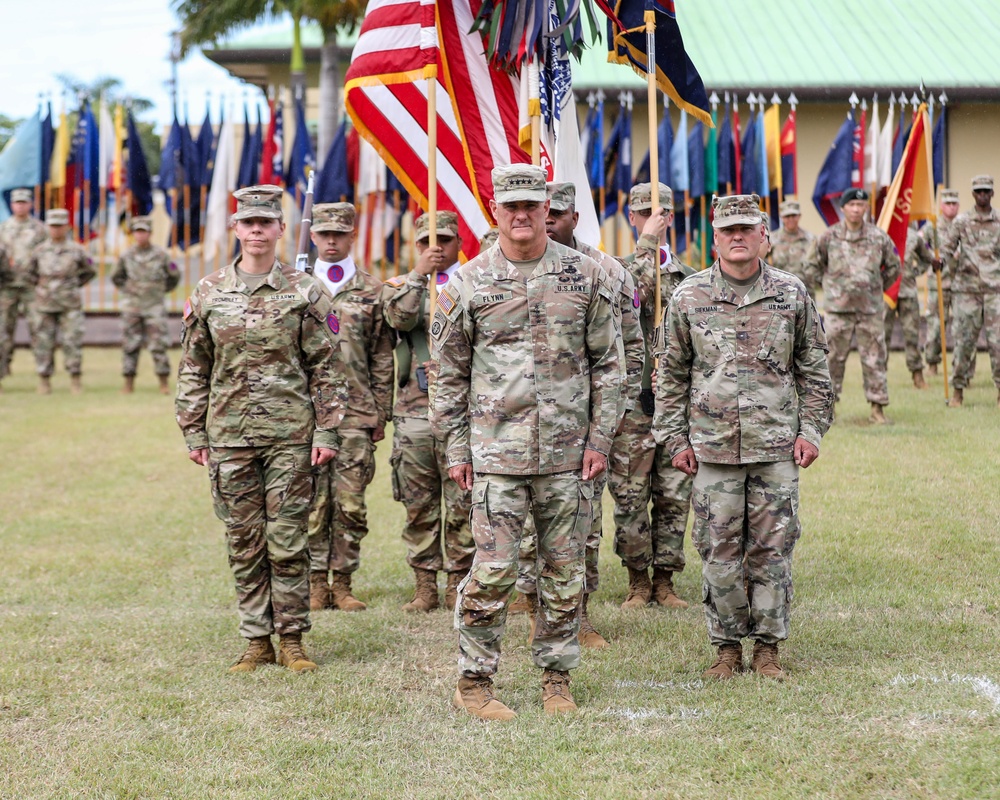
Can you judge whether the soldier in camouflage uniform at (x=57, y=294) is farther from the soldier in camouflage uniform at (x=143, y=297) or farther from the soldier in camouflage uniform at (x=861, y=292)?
the soldier in camouflage uniform at (x=861, y=292)

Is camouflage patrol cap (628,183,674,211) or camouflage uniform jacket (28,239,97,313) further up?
camouflage uniform jacket (28,239,97,313)

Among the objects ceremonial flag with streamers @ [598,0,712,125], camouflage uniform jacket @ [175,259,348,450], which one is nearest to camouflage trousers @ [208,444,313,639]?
camouflage uniform jacket @ [175,259,348,450]

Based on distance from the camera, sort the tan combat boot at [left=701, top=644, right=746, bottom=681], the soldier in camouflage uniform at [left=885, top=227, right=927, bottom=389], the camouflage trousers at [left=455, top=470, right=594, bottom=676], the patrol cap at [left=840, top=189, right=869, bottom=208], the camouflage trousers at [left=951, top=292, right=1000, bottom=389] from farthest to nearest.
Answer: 1. the soldier in camouflage uniform at [left=885, top=227, right=927, bottom=389]
2. the camouflage trousers at [left=951, top=292, right=1000, bottom=389]
3. the patrol cap at [left=840, top=189, right=869, bottom=208]
4. the tan combat boot at [left=701, top=644, right=746, bottom=681]
5. the camouflage trousers at [left=455, top=470, right=594, bottom=676]

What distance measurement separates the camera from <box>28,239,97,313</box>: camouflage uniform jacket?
18344 mm

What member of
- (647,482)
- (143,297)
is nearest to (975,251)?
(647,482)

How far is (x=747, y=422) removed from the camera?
587 cm

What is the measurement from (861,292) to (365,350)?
6.89 meters

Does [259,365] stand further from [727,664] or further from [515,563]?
[727,664]

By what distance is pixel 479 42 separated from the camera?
329 inches

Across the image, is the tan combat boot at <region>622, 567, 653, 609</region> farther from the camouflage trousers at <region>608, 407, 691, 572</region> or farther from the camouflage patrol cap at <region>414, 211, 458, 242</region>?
the camouflage patrol cap at <region>414, 211, 458, 242</region>

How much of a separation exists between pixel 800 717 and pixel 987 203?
10091 mm

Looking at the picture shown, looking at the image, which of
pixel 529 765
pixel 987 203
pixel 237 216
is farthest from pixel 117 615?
pixel 987 203

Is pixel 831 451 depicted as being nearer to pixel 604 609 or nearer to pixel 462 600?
pixel 604 609

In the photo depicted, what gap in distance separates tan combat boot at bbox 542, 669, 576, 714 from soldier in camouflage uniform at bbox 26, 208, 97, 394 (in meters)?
14.5
